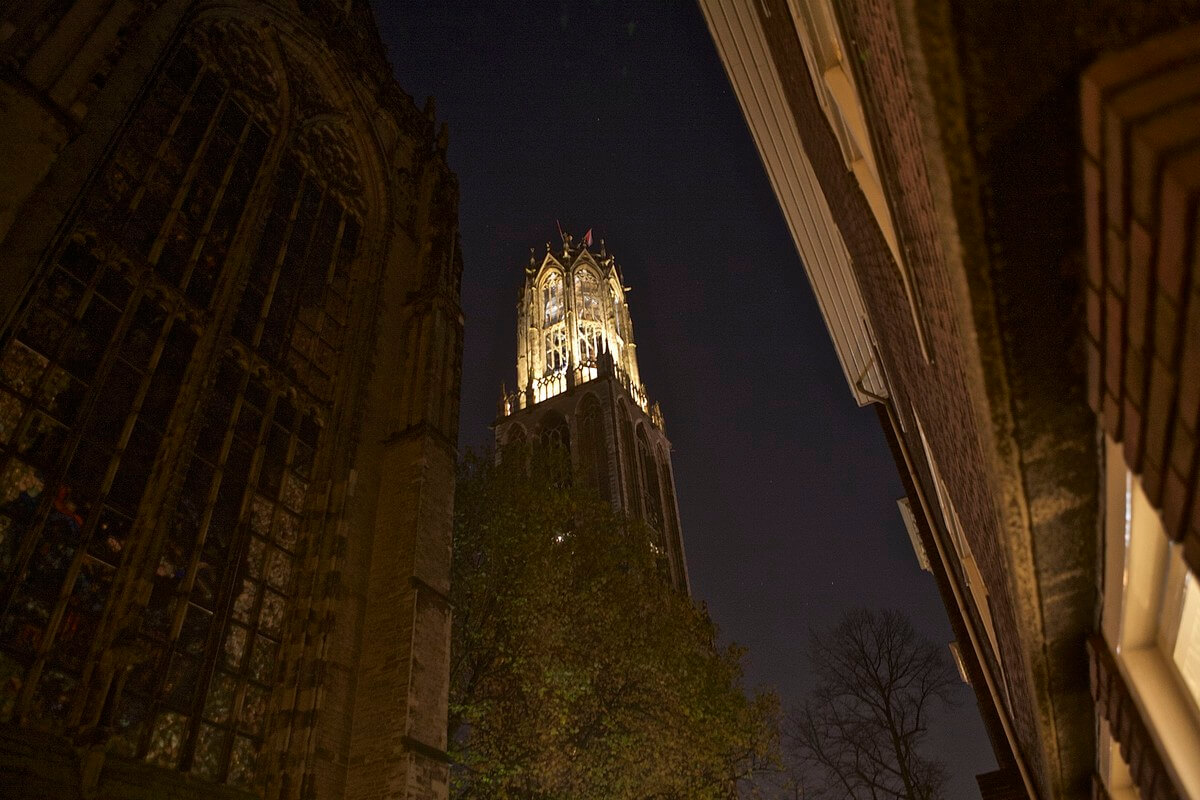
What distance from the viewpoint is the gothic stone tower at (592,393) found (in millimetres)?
55188

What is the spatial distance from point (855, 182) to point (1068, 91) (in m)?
3.35

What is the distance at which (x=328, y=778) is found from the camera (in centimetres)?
1017

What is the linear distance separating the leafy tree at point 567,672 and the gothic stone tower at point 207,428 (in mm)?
3747

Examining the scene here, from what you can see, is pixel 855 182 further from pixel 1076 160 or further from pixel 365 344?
pixel 365 344

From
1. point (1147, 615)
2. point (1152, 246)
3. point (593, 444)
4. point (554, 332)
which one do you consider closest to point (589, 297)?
point (554, 332)

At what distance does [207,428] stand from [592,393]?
4880 cm

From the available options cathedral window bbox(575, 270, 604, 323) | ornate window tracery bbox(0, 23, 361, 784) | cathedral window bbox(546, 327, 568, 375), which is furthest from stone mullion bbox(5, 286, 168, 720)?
cathedral window bbox(575, 270, 604, 323)

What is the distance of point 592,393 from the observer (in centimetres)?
5959

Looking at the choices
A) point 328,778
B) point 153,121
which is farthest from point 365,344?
point 328,778

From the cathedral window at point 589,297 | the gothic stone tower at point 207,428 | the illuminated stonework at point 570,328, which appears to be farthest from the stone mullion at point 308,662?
the cathedral window at point 589,297

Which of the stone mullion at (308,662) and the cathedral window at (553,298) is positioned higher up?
the cathedral window at (553,298)

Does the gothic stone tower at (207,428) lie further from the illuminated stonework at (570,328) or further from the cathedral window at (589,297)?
the cathedral window at (589,297)

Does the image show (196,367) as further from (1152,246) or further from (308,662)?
(1152,246)

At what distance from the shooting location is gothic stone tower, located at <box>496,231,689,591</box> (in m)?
55.2
